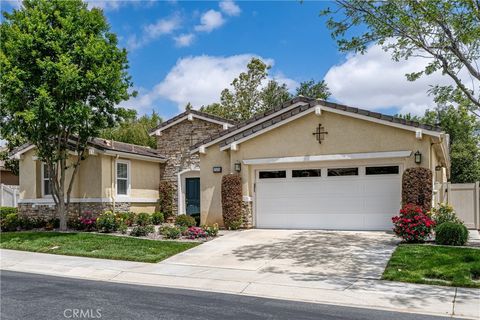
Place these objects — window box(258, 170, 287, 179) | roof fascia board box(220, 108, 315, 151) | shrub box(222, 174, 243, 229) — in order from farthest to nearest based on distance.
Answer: window box(258, 170, 287, 179), shrub box(222, 174, 243, 229), roof fascia board box(220, 108, 315, 151)

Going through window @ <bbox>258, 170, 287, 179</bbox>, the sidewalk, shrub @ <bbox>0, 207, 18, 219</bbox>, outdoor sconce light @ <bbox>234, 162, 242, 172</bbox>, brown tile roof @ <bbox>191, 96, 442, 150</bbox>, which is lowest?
the sidewalk

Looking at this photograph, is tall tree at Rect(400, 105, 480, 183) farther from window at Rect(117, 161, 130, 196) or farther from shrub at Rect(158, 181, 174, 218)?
window at Rect(117, 161, 130, 196)

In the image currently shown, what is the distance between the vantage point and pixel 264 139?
1564 centimetres

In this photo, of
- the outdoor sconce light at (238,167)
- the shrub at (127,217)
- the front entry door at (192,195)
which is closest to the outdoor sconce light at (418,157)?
the outdoor sconce light at (238,167)

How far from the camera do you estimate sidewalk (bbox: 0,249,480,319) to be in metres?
7.03

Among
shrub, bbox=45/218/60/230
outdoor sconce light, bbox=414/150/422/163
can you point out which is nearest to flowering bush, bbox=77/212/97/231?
shrub, bbox=45/218/60/230

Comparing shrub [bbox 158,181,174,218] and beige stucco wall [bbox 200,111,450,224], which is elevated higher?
beige stucco wall [bbox 200,111,450,224]

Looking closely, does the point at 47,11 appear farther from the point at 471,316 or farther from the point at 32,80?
the point at 471,316

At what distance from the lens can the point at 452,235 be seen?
11.1 meters

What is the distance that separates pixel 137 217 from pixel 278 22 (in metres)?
10.0

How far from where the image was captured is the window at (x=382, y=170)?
1391 centimetres

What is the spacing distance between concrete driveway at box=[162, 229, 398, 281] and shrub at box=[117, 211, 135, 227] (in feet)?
17.5

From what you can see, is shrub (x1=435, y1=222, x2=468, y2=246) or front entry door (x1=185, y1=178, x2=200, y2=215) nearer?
shrub (x1=435, y1=222, x2=468, y2=246)

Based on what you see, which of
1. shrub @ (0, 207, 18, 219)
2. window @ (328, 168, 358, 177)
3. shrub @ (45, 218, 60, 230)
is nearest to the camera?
window @ (328, 168, 358, 177)
